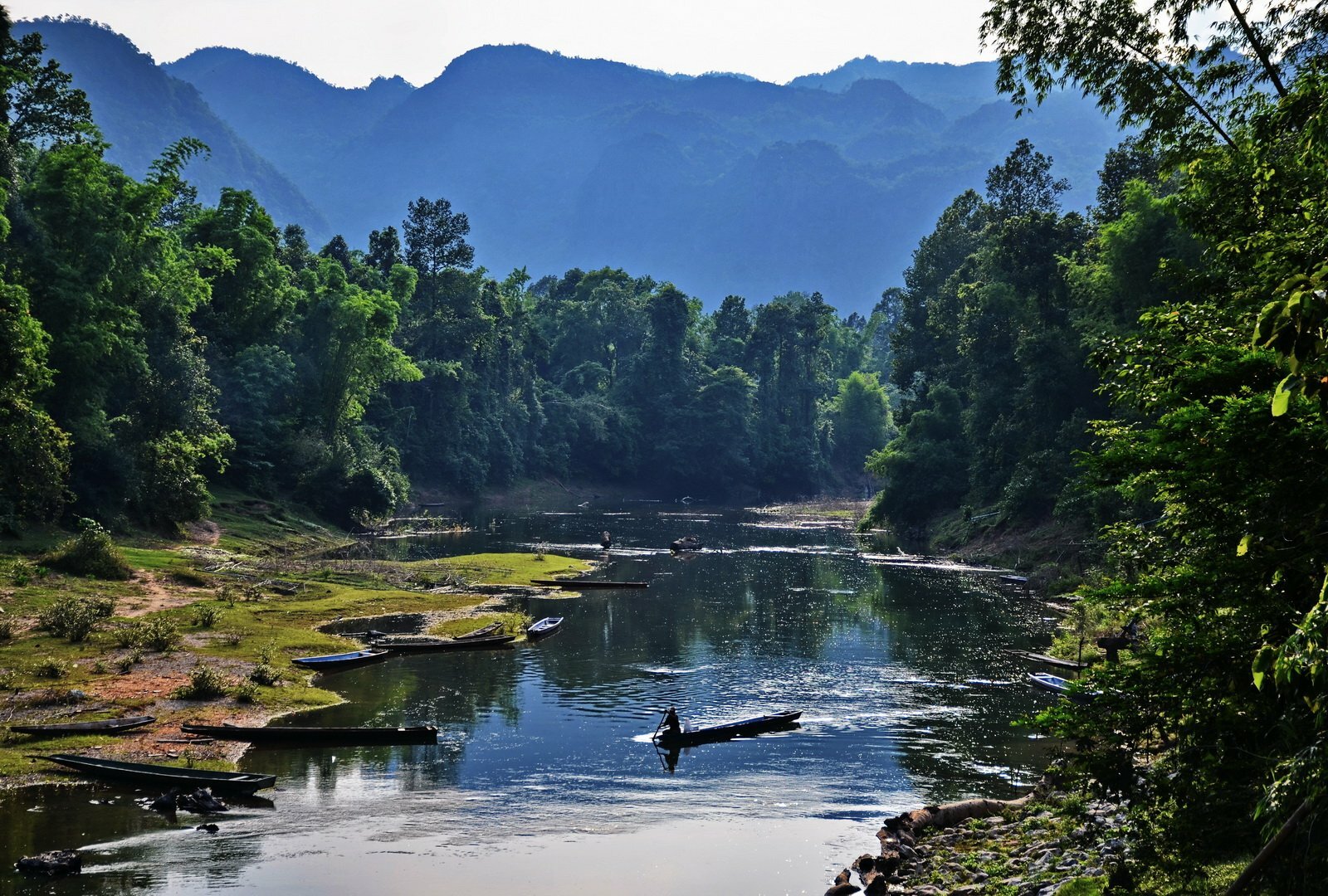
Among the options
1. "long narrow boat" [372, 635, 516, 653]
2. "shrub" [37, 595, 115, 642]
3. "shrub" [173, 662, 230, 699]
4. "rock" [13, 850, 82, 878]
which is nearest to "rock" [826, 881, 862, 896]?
"rock" [13, 850, 82, 878]

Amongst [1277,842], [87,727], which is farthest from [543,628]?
[1277,842]

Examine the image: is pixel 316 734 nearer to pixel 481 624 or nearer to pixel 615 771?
pixel 615 771

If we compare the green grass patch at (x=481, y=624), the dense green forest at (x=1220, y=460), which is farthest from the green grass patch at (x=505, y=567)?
the dense green forest at (x=1220, y=460)

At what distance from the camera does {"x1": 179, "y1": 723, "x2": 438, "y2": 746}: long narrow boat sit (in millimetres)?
30453

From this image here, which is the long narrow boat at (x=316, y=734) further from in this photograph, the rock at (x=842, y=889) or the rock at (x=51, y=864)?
the rock at (x=842, y=889)

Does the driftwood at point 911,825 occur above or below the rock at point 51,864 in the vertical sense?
below

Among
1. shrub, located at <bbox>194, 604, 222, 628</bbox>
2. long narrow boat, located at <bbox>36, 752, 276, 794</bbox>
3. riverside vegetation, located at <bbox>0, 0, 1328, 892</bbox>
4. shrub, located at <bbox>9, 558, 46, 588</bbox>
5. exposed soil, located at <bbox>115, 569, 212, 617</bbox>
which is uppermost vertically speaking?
riverside vegetation, located at <bbox>0, 0, 1328, 892</bbox>

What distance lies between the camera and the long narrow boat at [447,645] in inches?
1692

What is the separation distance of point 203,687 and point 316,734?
238 inches

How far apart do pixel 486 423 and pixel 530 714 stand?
104 meters

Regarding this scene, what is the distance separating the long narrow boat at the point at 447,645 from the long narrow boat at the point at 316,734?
11940 millimetres

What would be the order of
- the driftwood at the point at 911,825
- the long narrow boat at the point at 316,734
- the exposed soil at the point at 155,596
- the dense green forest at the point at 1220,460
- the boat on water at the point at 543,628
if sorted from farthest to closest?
1. the boat on water at the point at 543,628
2. the exposed soil at the point at 155,596
3. the long narrow boat at the point at 316,734
4. the driftwood at the point at 911,825
5. the dense green forest at the point at 1220,460

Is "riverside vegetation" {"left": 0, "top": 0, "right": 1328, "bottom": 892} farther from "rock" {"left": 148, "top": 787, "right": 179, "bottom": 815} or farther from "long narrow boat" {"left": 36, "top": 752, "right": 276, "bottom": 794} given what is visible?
"rock" {"left": 148, "top": 787, "right": 179, "bottom": 815}

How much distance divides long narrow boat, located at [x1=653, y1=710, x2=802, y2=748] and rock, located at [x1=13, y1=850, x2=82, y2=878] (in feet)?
49.8
